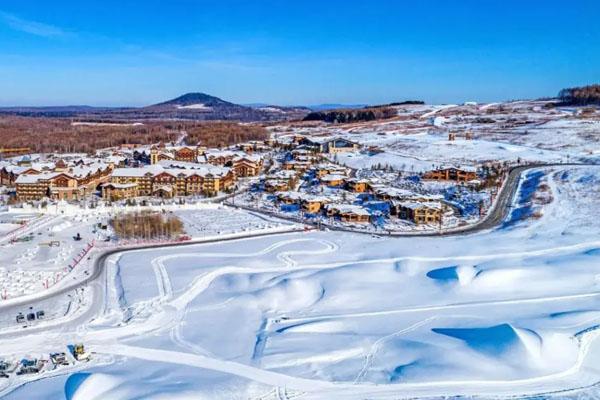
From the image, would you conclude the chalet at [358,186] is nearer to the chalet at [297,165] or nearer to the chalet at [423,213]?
the chalet at [423,213]

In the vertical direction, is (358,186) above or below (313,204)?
above

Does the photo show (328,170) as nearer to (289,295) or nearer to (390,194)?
(390,194)

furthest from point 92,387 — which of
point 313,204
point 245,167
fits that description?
point 245,167

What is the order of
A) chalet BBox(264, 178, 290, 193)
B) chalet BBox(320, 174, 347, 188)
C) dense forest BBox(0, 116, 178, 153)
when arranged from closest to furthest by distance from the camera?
chalet BBox(264, 178, 290, 193)
chalet BBox(320, 174, 347, 188)
dense forest BBox(0, 116, 178, 153)

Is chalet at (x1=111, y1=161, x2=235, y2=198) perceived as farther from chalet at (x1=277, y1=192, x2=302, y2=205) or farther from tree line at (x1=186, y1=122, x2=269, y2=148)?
tree line at (x1=186, y1=122, x2=269, y2=148)

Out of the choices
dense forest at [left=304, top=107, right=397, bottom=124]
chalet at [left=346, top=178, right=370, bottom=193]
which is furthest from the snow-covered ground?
dense forest at [left=304, top=107, right=397, bottom=124]

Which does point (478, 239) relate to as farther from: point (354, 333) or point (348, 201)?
point (354, 333)

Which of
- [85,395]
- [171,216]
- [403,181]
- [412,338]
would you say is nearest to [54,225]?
[171,216]
